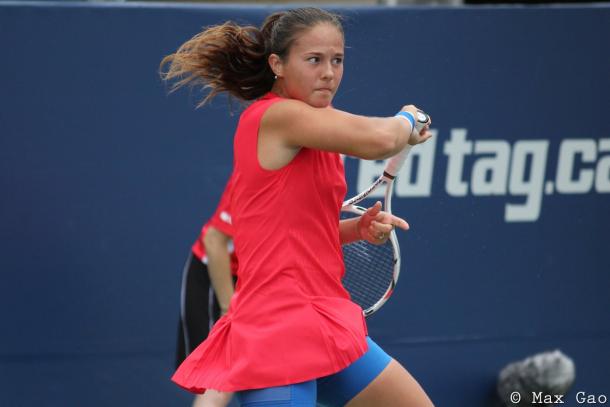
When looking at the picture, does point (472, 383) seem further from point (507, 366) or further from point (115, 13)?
point (115, 13)

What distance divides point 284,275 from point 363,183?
2.01 metres

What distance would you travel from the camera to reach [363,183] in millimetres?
4711

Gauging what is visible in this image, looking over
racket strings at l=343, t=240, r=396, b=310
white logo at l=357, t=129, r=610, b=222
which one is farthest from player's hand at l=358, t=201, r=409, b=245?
white logo at l=357, t=129, r=610, b=222

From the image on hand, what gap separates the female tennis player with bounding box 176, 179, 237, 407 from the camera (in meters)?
4.36

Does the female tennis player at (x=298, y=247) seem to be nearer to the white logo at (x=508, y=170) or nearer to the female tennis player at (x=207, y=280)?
the female tennis player at (x=207, y=280)

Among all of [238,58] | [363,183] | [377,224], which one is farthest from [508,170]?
[238,58]

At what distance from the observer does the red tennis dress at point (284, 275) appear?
270cm

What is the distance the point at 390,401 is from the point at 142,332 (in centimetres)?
197

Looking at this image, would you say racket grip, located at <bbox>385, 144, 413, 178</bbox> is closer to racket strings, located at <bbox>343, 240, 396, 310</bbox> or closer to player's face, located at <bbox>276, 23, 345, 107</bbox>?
player's face, located at <bbox>276, 23, 345, 107</bbox>

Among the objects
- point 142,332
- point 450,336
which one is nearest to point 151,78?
point 142,332

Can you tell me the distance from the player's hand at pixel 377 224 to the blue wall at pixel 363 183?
167 cm

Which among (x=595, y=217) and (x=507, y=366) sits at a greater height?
(x=595, y=217)

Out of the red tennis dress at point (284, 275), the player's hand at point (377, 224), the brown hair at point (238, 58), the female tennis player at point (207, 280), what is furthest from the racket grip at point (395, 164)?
the female tennis player at point (207, 280)

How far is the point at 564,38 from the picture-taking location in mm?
4836
